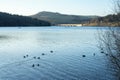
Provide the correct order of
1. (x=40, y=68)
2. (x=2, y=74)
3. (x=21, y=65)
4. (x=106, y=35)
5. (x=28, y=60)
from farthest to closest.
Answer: (x=28, y=60), (x=21, y=65), (x=40, y=68), (x=2, y=74), (x=106, y=35)

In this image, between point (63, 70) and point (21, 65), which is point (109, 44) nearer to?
point (63, 70)

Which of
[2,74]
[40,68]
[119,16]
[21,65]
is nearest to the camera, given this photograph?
[119,16]

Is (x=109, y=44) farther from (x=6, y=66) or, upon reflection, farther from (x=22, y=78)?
(x=6, y=66)

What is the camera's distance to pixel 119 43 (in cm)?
1472

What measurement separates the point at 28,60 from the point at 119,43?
80.8ft

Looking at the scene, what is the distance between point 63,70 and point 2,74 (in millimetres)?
6469

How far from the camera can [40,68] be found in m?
31.4

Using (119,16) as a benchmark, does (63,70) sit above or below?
below

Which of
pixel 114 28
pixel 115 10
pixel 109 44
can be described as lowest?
pixel 109 44

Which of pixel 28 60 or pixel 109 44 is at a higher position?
pixel 109 44

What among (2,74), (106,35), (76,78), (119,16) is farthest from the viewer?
(2,74)

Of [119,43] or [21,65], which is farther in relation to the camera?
[21,65]

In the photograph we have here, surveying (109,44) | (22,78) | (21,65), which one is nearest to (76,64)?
(21,65)

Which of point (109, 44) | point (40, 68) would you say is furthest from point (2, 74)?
point (109, 44)
